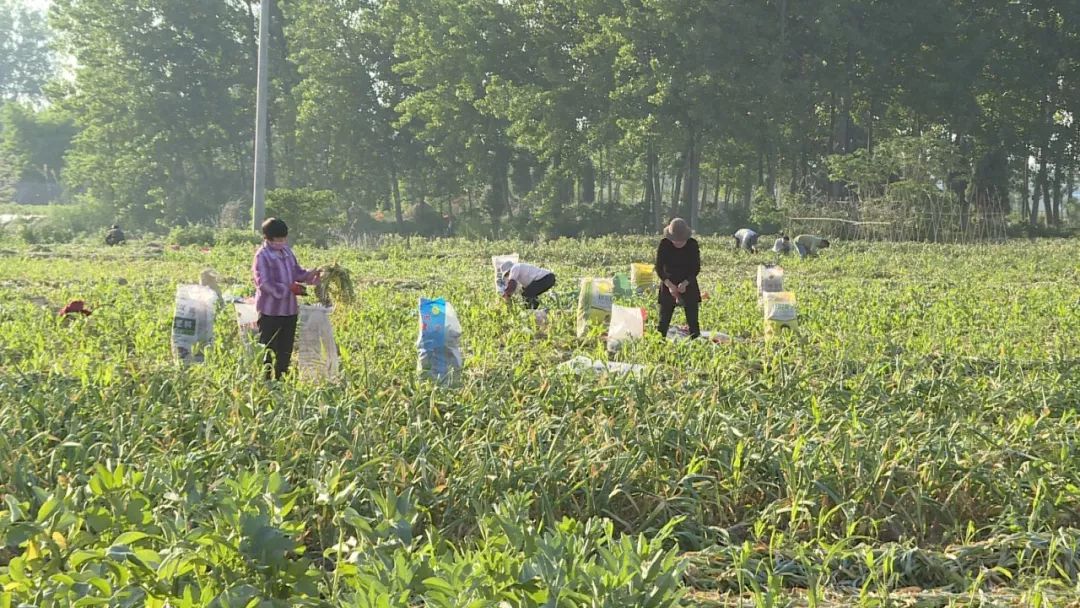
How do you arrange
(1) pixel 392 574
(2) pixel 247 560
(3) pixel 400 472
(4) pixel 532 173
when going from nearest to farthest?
(1) pixel 392 574 < (2) pixel 247 560 < (3) pixel 400 472 < (4) pixel 532 173

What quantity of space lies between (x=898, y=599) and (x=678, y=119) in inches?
1100

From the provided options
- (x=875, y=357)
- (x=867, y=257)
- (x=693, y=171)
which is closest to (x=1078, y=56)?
(x=693, y=171)

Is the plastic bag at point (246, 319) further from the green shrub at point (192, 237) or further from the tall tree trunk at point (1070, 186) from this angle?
the tall tree trunk at point (1070, 186)

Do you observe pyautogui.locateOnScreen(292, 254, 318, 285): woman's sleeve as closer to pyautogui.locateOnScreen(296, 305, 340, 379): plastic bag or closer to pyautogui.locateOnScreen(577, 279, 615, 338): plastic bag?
pyautogui.locateOnScreen(296, 305, 340, 379): plastic bag

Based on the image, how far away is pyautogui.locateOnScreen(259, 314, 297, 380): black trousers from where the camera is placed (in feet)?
20.2

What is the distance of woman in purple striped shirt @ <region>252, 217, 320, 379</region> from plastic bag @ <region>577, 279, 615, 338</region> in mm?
2547

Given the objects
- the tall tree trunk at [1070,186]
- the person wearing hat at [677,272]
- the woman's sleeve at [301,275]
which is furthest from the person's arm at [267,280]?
the tall tree trunk at [1070,186]

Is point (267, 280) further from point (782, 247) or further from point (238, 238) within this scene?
point (238, 238)

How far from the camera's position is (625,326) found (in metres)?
7.26

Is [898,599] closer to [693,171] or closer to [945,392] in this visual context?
[945,392]

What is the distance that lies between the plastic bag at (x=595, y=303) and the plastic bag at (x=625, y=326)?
0.60 metres

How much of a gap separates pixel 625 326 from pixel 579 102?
26063 mm

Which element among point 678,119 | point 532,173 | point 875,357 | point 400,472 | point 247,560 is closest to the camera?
point 247,560

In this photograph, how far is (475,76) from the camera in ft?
116
